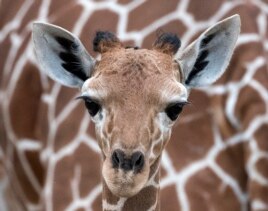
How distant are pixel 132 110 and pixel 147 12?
130cm

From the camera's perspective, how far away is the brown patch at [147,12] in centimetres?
428

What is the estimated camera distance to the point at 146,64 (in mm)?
3213

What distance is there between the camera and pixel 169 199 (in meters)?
4.07

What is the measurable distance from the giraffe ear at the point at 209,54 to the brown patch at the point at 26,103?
4.10ft

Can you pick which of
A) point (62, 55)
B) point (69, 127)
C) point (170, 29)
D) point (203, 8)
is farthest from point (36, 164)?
point (62, 55)

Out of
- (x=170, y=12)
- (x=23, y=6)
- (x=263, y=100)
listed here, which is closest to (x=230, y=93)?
(x=263, y=100)

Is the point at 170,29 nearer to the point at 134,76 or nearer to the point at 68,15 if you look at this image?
the point at 68,15

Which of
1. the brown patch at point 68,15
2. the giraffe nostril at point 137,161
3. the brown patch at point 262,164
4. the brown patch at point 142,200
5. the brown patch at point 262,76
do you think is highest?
the giraffe nostril at point 137,161

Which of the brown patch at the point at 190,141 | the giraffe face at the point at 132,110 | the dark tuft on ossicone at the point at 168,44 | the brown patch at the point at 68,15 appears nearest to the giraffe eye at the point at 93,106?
the giraffe face at the point at 132,110

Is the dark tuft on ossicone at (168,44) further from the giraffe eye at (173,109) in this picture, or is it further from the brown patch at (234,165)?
the brown patch at (234,165)

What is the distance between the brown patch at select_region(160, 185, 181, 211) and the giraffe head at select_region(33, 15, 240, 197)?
0.75 m

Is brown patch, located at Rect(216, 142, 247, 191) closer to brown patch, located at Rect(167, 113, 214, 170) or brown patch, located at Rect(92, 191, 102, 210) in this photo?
brown patch, located at Rect(167, 113, 214, 170)

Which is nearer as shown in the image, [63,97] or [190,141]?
[190,141]

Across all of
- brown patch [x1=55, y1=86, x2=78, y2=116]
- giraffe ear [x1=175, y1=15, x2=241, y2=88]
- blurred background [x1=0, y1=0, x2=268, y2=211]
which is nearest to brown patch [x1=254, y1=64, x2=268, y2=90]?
blurred background [x1=0, y1=0, x2=268, y2=211]
